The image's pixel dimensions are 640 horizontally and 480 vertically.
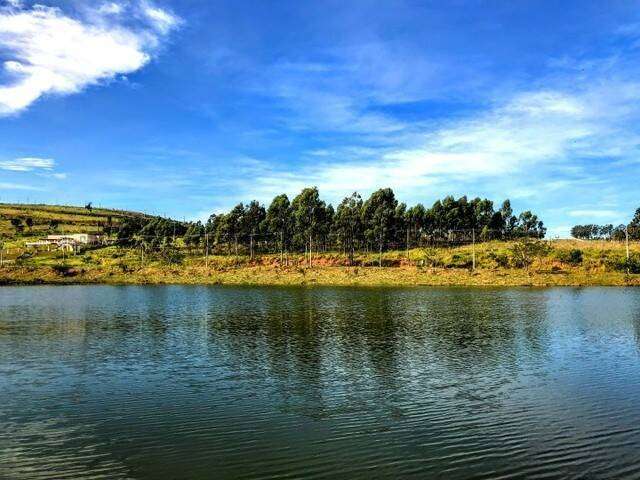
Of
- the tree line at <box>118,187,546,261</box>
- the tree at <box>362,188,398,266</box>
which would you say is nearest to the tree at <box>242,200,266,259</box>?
the tree line at <box>118,187,546,261</box>

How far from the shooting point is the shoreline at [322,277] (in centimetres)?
10838

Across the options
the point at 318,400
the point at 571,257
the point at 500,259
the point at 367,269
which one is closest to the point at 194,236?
the point at 367,269

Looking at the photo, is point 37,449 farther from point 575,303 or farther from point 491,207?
point 491,207

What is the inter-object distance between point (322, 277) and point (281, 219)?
33.6 metres

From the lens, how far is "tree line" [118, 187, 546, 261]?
14425cm

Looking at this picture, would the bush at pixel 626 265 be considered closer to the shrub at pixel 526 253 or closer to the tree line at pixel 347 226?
the shrub at pixel 526 253

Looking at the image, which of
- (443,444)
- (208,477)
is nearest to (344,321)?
(443,444)

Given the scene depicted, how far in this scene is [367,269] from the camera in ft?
408

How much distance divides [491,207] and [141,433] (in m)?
160

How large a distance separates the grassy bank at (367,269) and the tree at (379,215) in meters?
5.95

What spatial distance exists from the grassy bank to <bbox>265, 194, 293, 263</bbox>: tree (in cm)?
599

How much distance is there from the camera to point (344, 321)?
5147cm

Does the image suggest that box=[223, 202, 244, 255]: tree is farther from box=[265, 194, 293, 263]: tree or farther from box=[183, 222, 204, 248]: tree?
box=[183, 222, 204, 248]: tree

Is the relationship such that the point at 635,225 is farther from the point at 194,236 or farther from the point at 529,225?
the point at 194,236
